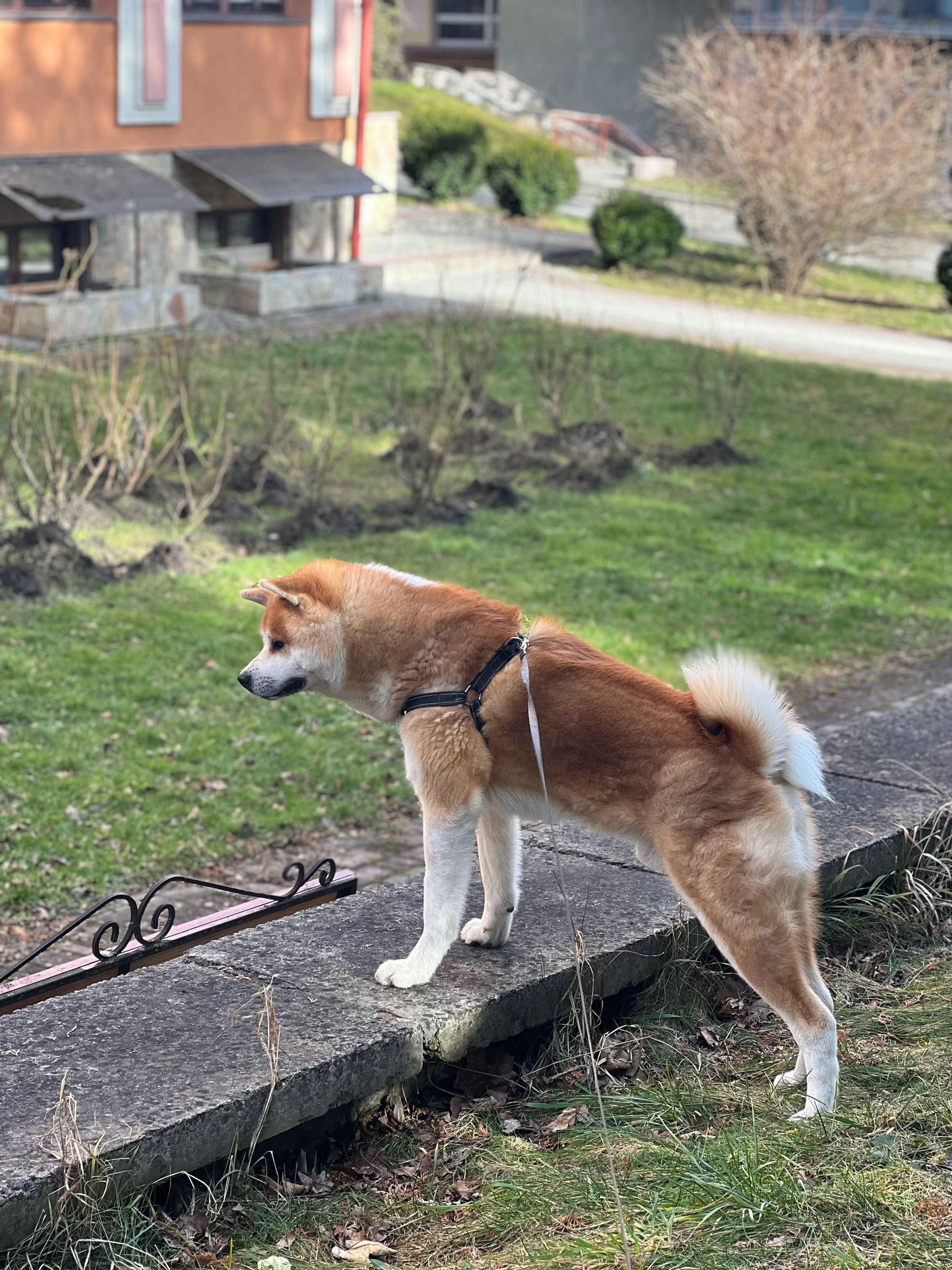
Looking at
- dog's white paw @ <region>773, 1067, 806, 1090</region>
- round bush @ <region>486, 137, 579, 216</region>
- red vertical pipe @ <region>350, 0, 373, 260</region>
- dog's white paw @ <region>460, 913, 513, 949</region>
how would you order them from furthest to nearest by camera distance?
round bush @ <region>486, 137, 579, 216</region> < red vertical pipe @ <region>350, 0, 373, 260</region> < dog's white paw @ <region>460, 913, 513, 949</region> < dog's white paw @ <region>773, 1067, 806, 1090</region>

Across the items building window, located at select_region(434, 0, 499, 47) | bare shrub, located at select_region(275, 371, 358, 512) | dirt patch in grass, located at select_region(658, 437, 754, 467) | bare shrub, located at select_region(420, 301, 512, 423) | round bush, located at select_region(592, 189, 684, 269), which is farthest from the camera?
building window, located at select_region(434, 0, 499, 47)

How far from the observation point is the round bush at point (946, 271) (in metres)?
23.2

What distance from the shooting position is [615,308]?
22.0 m

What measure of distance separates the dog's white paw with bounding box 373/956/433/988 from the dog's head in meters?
0.78

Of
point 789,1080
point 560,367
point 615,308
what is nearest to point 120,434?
point 560,367

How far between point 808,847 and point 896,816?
5.43 feet

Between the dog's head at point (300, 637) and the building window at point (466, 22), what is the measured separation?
48235mm

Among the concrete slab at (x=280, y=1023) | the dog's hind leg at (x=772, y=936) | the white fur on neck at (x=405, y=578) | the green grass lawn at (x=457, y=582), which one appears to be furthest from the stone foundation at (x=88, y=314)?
the dog's hind leg at (x=772, y=936)

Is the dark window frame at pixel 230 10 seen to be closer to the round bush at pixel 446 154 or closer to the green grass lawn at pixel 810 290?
the green grass lawn at pixel 810 290

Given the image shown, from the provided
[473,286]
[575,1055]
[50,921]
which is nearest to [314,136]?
[473,286]

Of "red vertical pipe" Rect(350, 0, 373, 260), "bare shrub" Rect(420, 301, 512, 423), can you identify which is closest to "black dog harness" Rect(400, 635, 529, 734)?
"bare shrub" Rect(420, 301, 512, 423)

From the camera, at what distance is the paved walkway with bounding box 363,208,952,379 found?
64.4 feet

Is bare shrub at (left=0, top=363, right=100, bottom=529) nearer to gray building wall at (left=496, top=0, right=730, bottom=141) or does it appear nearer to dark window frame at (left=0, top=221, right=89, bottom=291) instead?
dark window frame at (left=0, top=221, right=89, bottom=291)

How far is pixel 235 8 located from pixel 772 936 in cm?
1982
